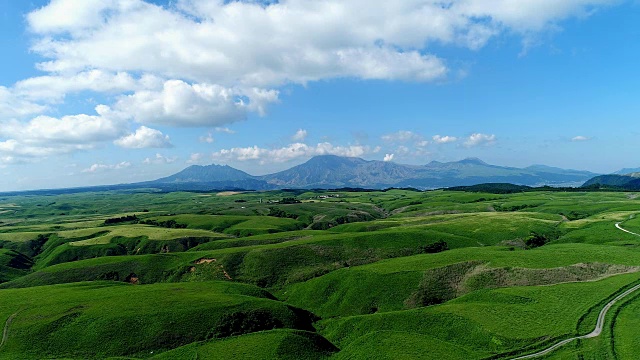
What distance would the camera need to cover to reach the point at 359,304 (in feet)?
258

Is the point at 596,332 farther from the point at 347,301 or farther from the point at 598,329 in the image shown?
the point at 347,301

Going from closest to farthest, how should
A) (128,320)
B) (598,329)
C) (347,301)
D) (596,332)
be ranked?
(596,332), (598,329), (128,320), (347,301)

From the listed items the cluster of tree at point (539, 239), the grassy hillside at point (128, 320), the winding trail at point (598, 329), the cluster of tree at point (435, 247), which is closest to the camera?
the winding trail at point (598, 329)

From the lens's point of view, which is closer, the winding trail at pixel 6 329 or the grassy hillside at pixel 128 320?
the grassy hillside at pixel 128 320

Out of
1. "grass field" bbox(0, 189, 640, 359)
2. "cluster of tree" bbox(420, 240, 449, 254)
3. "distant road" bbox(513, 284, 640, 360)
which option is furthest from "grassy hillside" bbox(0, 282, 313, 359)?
"cluster of tree" bbox(420, 240, 449, 254)

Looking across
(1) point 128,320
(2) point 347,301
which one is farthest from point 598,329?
(1) point 128,320

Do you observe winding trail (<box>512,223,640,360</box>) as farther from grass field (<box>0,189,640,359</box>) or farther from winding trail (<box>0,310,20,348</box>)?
winding trail (<box>0,310,20,348</box>)

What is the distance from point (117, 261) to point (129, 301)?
5011 cm

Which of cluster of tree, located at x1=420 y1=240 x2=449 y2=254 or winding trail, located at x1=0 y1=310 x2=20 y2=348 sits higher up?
cluster of tree, located at x1=420 y1=240 x2=449 y2=254

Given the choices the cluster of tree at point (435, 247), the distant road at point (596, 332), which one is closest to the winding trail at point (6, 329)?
the distant road at point (596, 332)

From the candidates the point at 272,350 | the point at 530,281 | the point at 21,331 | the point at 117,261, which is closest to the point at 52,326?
the point at 21,331

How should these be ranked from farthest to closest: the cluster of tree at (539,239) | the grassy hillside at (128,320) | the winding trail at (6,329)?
the cluster of tree at (539,239)
the winding trail at (6,329)
the grassy hillside at (128,320)

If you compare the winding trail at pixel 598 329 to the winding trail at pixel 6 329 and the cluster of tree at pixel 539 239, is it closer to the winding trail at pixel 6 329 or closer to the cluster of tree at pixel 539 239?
the cluster of tree at pixel 539 239

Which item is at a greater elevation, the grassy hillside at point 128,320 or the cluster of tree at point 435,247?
the cluster of tree at point 435,247
